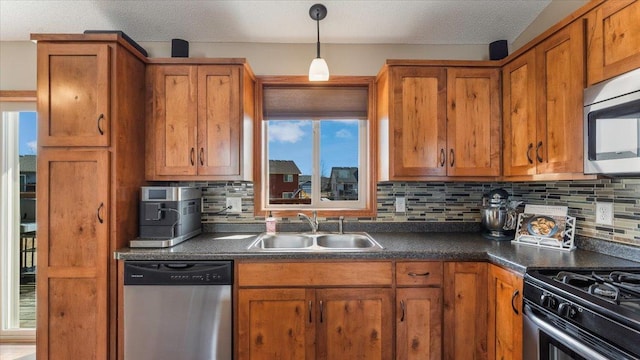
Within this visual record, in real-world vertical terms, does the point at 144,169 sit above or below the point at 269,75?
below

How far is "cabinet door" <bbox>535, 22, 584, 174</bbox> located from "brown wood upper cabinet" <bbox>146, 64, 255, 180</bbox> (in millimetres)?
1860

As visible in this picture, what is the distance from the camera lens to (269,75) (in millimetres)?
2420

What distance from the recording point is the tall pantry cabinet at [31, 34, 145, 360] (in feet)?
5.71

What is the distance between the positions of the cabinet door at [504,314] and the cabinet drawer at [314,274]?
23.2 inches

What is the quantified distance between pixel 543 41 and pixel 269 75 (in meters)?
1.83

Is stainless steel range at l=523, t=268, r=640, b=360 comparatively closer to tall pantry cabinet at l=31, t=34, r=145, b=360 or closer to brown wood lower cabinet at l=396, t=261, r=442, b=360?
brown wood lower cabinet at l=396, t=261, r=442, b=360

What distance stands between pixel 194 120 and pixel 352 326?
5.56 ft

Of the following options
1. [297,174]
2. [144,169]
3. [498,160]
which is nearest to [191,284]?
[144,169]

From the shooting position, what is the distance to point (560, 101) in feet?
5.22

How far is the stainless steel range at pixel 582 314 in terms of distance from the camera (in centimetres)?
99

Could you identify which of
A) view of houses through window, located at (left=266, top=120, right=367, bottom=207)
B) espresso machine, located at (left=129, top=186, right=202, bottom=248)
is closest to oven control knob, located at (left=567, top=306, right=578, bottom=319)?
view of houses through window, located at (left=266, top=120, right=367, bottom=207)

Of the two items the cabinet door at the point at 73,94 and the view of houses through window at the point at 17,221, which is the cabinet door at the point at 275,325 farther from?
the view of houses through window at the point at 17,221

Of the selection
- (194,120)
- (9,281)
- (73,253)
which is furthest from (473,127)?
(9,281)

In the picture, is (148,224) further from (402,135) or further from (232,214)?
(402,135)
